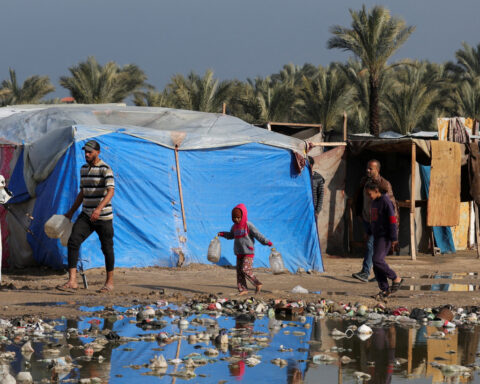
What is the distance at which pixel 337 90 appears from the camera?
30.7 m

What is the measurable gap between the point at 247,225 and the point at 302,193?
404cm

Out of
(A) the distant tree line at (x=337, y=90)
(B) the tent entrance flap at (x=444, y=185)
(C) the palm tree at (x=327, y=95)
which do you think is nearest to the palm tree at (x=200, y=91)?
(A) the distant tree line at (x=337, y=90)

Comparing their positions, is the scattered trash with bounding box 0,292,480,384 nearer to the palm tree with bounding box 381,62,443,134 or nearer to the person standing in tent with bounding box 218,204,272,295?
the person standing in tent with bounding box 218,204,272,295

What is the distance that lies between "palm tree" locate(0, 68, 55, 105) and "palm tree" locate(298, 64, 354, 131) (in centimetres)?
1007

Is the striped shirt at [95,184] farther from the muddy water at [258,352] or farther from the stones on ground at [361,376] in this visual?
the stones on ground at [361,376]

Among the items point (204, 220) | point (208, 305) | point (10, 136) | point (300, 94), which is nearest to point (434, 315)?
point (208, 305)

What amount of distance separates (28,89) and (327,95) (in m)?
11.7

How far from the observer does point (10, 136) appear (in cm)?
1418

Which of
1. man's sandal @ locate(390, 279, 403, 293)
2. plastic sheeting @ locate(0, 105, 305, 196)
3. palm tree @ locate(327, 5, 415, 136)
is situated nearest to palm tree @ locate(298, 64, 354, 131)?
palm tree @ locate(327, 5, 415, 136)

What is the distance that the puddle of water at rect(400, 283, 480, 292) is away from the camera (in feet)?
37.4

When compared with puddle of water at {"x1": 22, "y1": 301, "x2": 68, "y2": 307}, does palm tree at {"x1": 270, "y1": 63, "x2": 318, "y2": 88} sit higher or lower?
higher

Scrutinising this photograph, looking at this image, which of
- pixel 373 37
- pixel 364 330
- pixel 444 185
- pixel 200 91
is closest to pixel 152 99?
pixel 200 91

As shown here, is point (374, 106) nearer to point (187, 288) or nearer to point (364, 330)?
point (187, 288)

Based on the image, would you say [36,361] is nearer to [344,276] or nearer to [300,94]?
[344,276]
